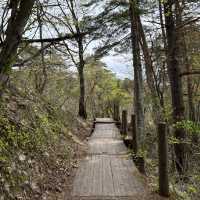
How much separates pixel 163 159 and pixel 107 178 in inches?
54.2

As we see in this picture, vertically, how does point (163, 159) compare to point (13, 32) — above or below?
below

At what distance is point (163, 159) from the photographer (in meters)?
4.96

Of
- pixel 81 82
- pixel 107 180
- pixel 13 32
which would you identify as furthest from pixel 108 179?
pixel 81 82

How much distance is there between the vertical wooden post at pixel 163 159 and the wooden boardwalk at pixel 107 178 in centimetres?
34

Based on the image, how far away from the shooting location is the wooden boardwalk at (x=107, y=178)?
16.2 ft

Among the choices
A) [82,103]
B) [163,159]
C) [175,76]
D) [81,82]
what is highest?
[81,82]

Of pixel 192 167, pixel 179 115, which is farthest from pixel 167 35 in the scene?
pixel 192 167

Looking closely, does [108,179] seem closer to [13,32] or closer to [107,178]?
[107,178]

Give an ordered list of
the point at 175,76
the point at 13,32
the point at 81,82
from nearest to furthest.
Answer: the point at 13,32 < the point at 175,76 < the point at 81,82

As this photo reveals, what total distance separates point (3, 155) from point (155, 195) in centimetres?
255

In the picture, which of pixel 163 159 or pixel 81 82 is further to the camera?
pixel 81 82

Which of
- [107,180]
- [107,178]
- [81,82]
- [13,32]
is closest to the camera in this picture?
[13,32]

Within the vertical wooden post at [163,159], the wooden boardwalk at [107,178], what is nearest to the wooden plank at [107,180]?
the wooden boardwalk at [107,178]

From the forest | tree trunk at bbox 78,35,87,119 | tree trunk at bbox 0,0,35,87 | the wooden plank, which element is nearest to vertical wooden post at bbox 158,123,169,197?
the forest
